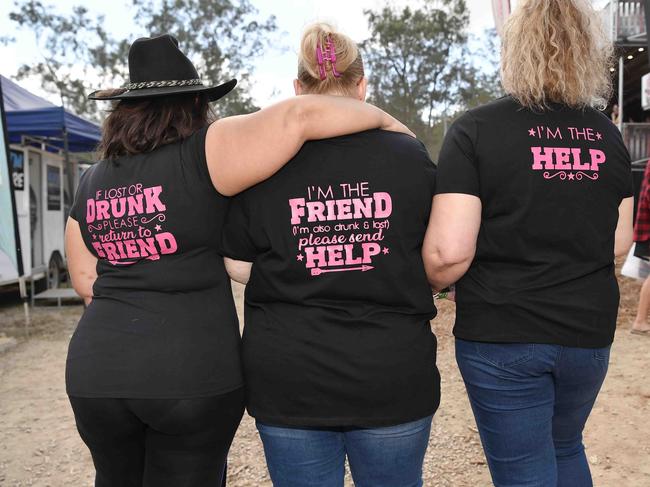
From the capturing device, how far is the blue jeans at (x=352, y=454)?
1.52m

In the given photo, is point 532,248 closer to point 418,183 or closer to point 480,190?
point 480,190

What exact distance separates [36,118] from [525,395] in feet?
22.5


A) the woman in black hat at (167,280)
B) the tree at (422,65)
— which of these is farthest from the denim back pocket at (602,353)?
the tree at (422,65)

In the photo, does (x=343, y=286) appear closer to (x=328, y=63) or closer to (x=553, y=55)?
(x=328, y=63)

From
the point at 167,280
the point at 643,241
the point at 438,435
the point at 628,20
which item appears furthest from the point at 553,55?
the point at 628,20

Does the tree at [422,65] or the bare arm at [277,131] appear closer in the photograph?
the bare arm at [277,131]

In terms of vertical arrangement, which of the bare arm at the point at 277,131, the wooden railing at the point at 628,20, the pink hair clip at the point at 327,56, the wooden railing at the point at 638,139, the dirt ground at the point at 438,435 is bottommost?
the dirt ground at the point at 438,435

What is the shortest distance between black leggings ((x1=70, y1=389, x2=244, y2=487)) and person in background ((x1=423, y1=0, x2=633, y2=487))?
0.68m

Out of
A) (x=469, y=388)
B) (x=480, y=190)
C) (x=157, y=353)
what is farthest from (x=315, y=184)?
(x=469, y=388)

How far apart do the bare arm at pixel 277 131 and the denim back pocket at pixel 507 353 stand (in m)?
0.64

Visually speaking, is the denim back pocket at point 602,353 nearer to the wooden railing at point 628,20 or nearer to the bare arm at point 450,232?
the bare arm at point 450,232

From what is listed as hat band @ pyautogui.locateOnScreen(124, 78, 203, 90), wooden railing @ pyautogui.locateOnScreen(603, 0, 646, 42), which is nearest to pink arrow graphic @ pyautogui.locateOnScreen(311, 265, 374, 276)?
hat band @ pyautogui.locateOnScreen(124, 78, 203, 90)

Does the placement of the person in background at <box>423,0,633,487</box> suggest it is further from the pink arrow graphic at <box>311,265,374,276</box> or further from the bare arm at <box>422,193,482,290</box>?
the pink arrow graphic at <box>311,265,374,276</box>

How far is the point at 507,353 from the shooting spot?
63.1 inches
